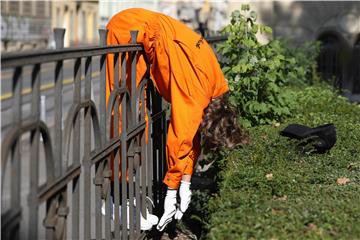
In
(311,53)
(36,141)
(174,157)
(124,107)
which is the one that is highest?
(36,141)

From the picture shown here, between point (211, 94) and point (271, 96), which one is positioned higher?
point (211, 94)

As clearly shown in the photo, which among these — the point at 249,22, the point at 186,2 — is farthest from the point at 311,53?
the point at 186,2

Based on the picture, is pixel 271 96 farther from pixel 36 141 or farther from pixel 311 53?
pixel 311 53

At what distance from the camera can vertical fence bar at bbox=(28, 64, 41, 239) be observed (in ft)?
7.88

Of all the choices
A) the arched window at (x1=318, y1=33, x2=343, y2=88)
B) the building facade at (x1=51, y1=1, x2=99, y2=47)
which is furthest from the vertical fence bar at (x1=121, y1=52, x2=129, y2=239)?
the building facade at (x1=51, y1=1, x2=99, y2=47)

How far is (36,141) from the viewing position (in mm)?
2438

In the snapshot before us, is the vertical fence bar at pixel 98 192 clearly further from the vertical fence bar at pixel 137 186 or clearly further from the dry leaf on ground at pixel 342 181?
the dry leaf on ground at pixel 342 181

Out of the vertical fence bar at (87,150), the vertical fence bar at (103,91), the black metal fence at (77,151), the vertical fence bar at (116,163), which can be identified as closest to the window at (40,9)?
the black metal fence at (77,151)

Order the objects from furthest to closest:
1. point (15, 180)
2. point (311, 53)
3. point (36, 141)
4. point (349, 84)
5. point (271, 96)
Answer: point (349, 84) < point (311, 53) < point (271, 96) < point (36, 141) < point (15, 180)

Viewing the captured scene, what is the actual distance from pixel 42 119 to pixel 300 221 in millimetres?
1098

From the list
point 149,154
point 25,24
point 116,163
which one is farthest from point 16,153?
point 25,24

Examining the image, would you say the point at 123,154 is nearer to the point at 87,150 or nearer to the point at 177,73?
the point at 177,73

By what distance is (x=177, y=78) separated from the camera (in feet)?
13.5

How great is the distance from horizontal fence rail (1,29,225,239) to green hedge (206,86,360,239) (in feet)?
1.77
